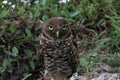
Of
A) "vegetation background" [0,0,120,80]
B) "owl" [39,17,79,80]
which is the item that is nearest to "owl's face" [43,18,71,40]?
"owl" [39,17,79,80]

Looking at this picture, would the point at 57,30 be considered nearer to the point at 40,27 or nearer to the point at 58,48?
the point at 58,48

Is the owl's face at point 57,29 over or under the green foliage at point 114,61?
over

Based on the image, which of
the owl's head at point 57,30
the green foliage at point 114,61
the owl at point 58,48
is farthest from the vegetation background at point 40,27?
the owl's head at point 57,30

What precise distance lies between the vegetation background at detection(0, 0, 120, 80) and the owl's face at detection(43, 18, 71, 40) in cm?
68

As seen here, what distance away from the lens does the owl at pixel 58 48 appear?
4.48m

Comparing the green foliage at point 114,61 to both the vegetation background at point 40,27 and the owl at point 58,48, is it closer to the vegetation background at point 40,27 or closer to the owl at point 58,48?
the vegetation background at point 40,27

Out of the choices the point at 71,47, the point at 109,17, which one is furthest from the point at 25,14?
the point at 71,47

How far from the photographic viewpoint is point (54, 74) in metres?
4.81

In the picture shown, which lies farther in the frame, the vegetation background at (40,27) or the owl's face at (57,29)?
the vegetation background at (40,27)

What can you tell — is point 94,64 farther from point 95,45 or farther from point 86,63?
point 95,45

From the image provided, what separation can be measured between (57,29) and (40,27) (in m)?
1.38

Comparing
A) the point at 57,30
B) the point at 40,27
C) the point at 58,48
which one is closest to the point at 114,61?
the point at 58,48

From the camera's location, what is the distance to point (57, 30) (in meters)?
4.45

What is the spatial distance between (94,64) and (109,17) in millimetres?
847
